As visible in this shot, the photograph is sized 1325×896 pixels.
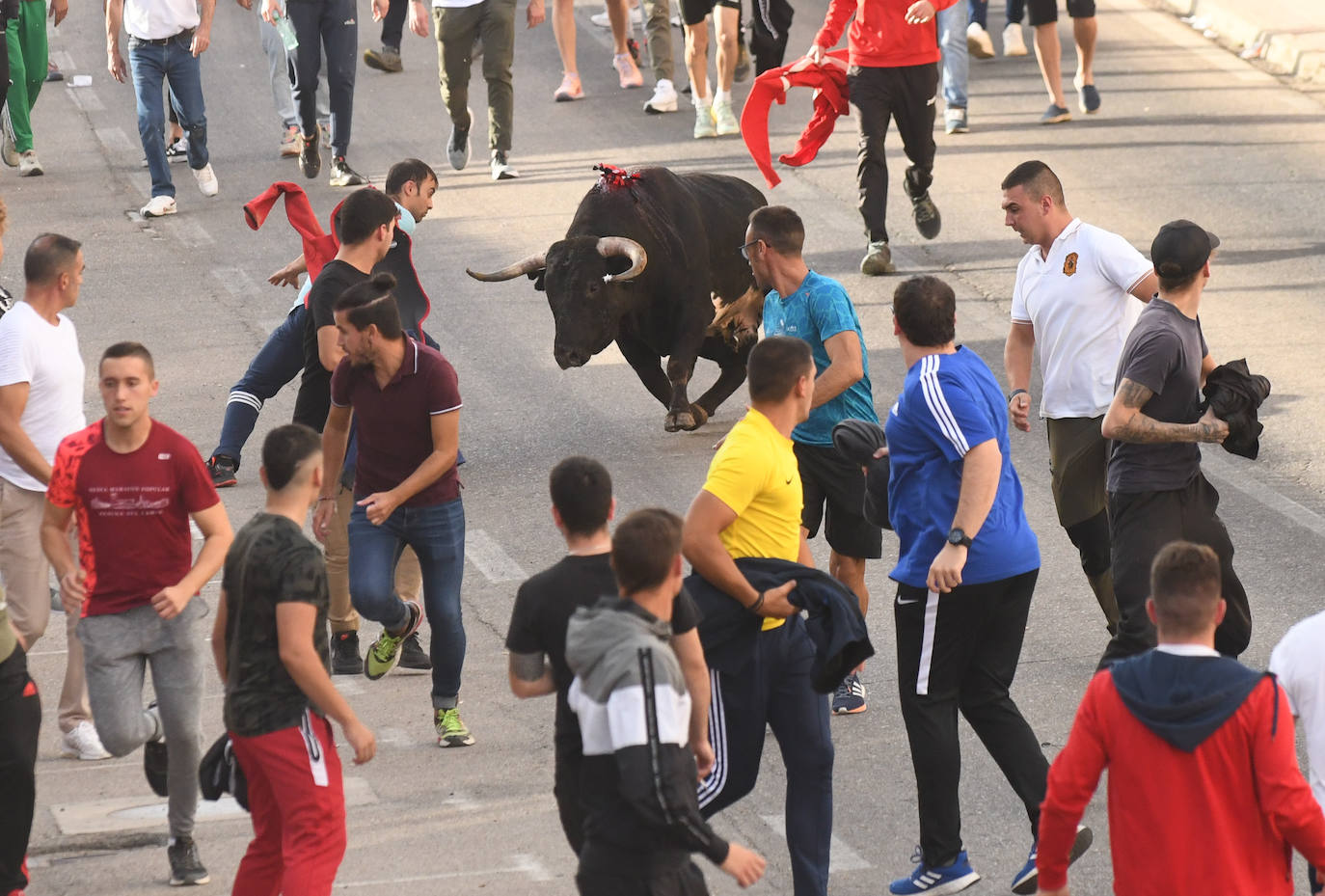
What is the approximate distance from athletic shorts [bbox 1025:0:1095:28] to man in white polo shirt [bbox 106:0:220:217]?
687 centimetres

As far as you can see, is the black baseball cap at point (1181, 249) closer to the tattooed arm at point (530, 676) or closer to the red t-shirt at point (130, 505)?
the tattooed arm at point (530, 676)

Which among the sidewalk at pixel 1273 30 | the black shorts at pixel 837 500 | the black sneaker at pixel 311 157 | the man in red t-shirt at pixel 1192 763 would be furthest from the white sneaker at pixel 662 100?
the man in red t-shirt at pixel 1192 763

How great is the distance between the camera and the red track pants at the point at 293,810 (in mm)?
5180

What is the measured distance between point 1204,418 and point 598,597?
9.11 ft

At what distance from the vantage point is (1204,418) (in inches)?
262

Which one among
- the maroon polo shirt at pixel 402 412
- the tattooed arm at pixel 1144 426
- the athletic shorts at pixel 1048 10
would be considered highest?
the tattooed arm at pixel 1144 426

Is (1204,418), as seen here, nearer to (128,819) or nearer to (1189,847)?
(1189,847)

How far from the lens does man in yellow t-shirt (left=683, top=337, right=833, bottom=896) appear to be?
18.7 feet

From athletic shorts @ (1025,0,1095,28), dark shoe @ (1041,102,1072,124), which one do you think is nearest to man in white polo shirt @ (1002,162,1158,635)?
athletic shorts @ (1025,0,1095,28)

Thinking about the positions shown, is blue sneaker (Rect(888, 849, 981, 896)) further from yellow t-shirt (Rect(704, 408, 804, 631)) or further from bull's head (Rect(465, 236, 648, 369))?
bull's head (Rect(465, 236, 648, 369))

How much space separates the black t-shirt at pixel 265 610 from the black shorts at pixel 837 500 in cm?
280

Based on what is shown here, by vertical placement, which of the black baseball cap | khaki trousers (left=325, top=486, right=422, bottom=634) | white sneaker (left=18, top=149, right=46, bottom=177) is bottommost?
white sneaker (left=18, top=149, right=46, bottom=177)

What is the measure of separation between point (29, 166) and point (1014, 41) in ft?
31.1

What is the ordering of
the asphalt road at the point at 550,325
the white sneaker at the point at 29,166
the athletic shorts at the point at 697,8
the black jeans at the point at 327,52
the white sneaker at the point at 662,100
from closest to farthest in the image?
the asphalt road at the point at 550,325 < the black jeans at the point at 327,52 < the white sneaker at the point at 29,166 < the athletic shorts at the point at 697,8 < the white sneaker at the point at 662,100
